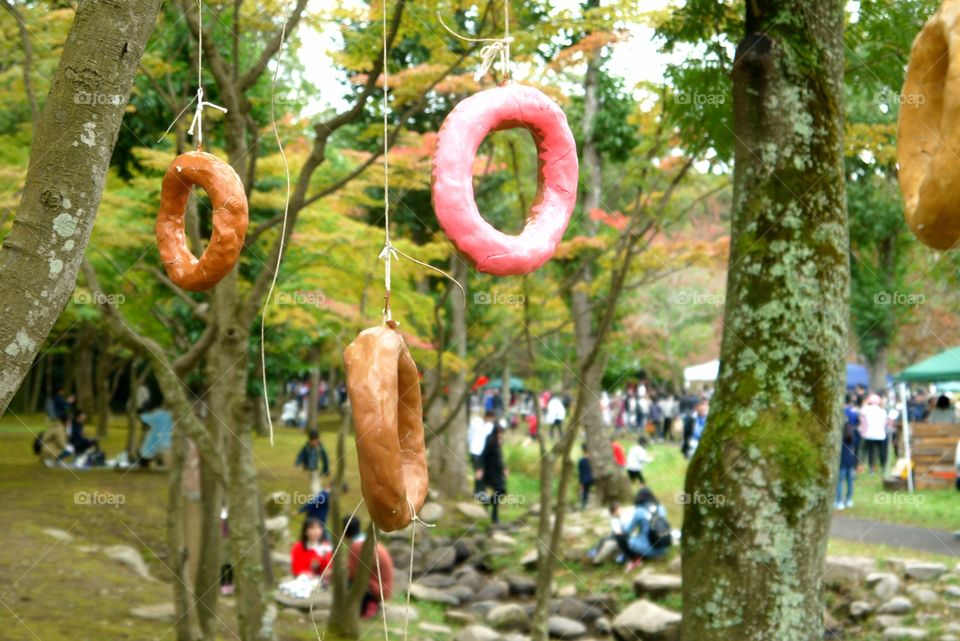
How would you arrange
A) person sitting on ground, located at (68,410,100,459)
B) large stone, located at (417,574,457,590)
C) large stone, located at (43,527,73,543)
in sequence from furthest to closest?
person sitting on ground, located at (68,410,100,459)
large stone, located at (417,574,457,590)
large stone, located at (43,527,73,543)

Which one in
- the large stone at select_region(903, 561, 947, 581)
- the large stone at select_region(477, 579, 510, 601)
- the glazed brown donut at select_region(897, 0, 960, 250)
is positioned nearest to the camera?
the glazed brown donut at select_region(897, 0, 960, 250)

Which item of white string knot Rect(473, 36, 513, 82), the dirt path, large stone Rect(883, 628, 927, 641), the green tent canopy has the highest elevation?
white string knot Rect(473, 36, 513, 82)

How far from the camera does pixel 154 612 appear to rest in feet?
29.2

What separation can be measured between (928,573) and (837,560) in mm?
860

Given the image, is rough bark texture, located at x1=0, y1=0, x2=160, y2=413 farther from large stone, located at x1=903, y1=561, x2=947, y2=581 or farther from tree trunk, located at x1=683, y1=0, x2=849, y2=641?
large stone, located at x1=903, y1=561, x2=947, y2=581

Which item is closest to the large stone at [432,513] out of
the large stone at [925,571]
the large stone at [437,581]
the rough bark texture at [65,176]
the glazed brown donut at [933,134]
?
the large stone at [437,581]

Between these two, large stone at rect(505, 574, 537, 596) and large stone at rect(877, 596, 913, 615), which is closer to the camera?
large stone at rect(877, 596, 913, 615)

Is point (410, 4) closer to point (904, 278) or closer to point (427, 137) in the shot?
point (427, 137)

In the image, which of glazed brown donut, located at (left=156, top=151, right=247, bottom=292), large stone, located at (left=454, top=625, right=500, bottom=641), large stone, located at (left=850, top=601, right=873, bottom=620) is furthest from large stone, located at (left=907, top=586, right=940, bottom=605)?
glazed brown donut, located at (left=156, top=151, right=247, bottom=292)

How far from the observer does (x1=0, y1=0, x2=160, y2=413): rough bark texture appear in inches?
98.7

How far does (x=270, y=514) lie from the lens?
1432 cm

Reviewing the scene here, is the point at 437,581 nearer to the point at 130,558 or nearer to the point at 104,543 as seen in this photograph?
the point at 130,558

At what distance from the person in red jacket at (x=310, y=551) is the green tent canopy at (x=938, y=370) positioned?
30.7ft

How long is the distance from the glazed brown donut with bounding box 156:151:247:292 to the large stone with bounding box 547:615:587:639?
7791 mm
